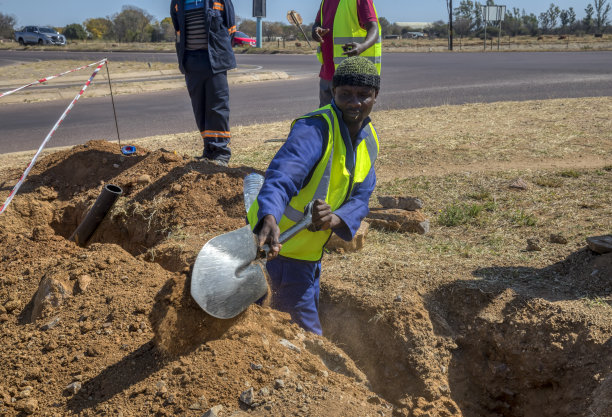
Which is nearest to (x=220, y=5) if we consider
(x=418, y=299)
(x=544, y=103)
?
(x=418, y=299)

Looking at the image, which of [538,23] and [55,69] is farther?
[538,23]

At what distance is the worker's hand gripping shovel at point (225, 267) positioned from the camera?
2.60 metres

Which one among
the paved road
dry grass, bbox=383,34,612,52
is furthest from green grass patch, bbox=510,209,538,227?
dry grass, bbox=383,34,612,52

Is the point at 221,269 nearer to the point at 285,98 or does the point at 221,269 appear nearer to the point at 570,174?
the point at 570,174

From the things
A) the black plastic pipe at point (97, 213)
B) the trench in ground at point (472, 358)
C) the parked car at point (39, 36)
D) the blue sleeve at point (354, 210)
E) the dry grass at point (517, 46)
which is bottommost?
the trench in ground at point (472, 358)

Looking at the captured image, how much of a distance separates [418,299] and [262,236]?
5.24 feet

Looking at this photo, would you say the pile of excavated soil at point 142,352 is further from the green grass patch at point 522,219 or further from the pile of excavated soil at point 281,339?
the green grass patch at point 522,219

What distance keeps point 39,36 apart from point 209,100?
3909 centimetres

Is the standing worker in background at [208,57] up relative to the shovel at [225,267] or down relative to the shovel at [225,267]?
up

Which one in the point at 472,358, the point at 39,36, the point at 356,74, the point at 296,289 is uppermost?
the point at 39,36

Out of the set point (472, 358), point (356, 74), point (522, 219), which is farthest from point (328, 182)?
point (522, 219)

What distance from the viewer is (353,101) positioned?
3000 millimetres

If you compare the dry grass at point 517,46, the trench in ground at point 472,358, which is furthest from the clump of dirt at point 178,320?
the dry grass at point 517,46

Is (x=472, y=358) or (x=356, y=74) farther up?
(x=356, y=74)
